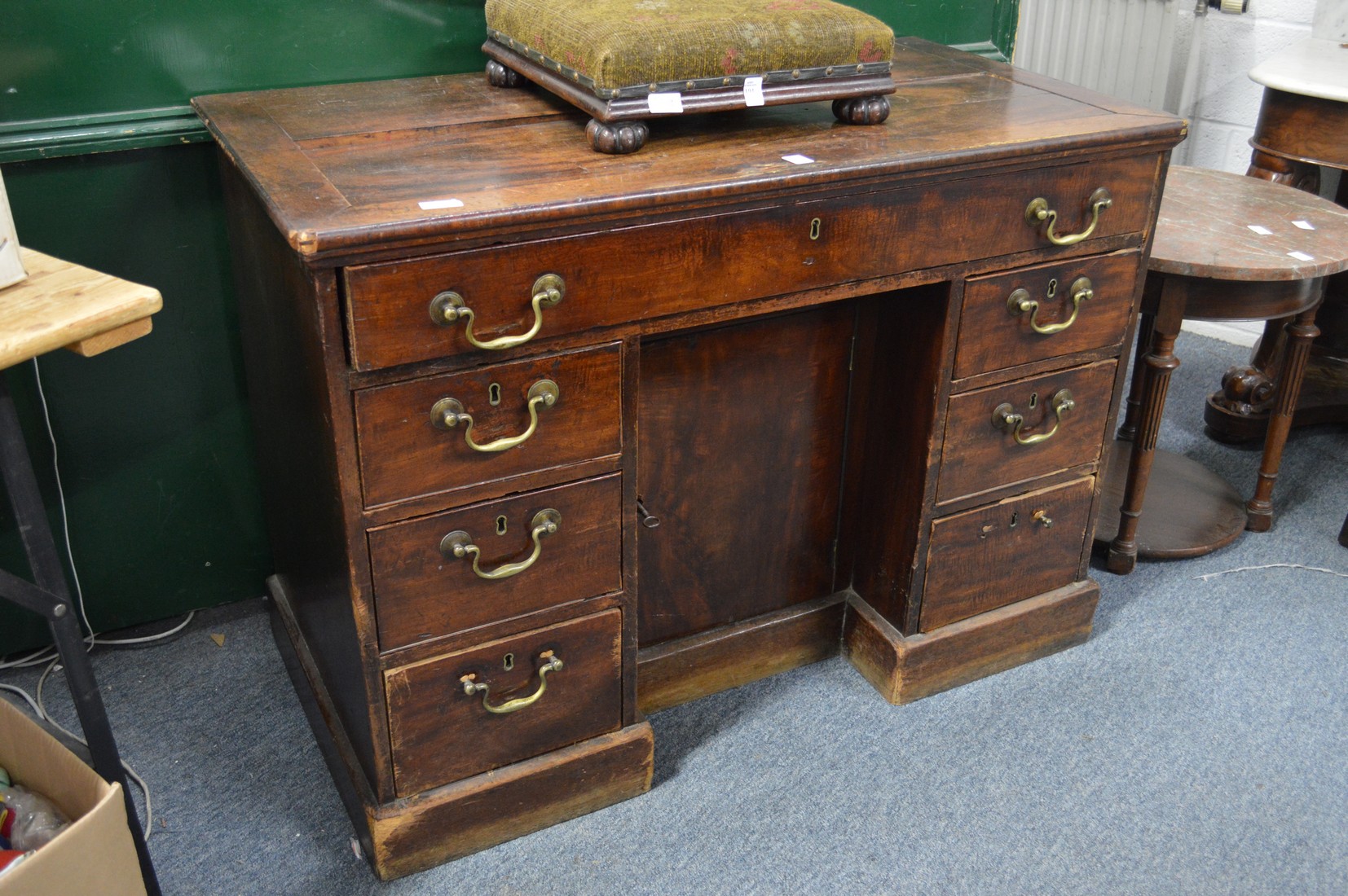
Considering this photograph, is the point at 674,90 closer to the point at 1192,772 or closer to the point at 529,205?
the point at 529,205

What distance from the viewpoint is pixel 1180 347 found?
10.4 feet

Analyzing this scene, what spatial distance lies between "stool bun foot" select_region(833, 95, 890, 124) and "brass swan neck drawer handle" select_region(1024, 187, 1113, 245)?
0.79 ft

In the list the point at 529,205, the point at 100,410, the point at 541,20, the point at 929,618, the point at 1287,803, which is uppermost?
the point at 541,20

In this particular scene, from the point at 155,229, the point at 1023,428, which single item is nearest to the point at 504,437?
the point at 155,229

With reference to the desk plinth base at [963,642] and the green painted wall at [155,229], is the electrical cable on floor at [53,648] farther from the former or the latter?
the desk plinth base at [963,642]

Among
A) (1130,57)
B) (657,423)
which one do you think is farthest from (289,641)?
(1130,57)

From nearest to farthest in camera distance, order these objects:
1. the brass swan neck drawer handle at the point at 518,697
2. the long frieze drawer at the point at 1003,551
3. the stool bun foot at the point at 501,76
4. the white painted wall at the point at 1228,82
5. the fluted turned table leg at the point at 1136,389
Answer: the brass swan neck drawer handle at the point at 518,697 → the stool bun foot at the point at 501,76 → the long frieze drawer at the point at 1003,551 → the fluted turned table leg at the point at 1136,389 → the white painted wall at the point at 1228,82

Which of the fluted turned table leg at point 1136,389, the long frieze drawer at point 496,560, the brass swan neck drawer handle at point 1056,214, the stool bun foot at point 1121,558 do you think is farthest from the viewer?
the fluted turned table leg at point 1136,389

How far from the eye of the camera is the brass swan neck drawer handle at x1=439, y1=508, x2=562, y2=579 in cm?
148

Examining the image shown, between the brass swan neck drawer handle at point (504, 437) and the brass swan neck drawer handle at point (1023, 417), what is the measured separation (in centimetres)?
73

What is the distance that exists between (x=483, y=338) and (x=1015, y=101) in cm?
92

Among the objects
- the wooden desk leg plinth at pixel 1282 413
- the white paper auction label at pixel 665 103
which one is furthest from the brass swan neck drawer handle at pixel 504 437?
the wooden desk leg plinth at pixel 1282 413

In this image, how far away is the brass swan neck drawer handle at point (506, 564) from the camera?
4.85ft

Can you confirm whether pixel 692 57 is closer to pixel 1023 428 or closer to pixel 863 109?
pixel 863 109
